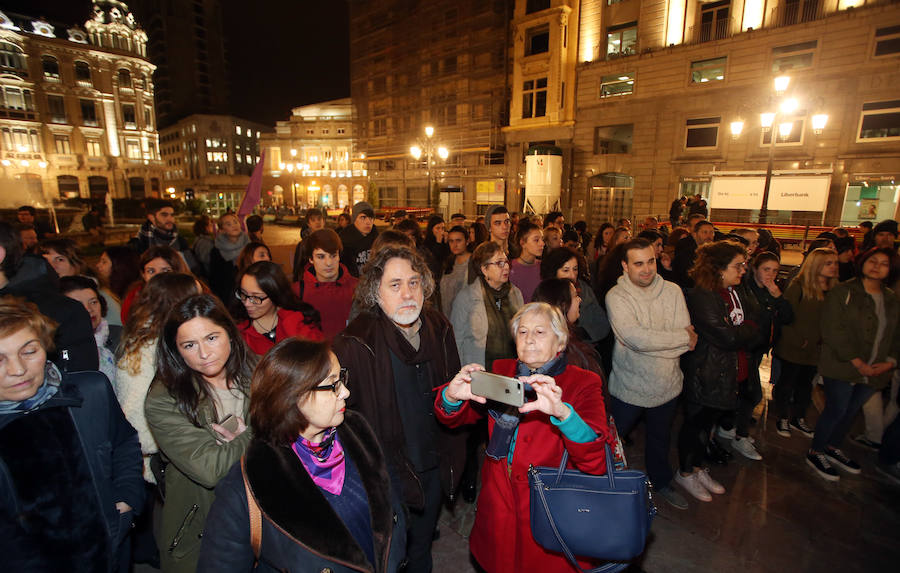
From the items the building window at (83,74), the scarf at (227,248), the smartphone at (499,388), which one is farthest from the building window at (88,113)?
the smartphone at (499,388)

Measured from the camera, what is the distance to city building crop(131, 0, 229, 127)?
8219 cm

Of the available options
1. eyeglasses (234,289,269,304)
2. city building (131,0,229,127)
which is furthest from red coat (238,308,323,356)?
city building (131,0,229,127)

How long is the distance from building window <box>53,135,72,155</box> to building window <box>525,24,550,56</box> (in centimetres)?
5107

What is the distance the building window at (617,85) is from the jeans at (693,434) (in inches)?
1012

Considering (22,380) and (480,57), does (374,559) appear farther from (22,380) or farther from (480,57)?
(480,57)

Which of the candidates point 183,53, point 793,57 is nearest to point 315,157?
point 183,53

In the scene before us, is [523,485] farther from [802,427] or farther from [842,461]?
[802,427]

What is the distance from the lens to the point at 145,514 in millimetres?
3104

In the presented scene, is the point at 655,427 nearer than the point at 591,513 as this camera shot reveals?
No

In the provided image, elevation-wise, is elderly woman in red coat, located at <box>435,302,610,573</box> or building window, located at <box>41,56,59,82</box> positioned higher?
building window, located at <box>41,56,59,82</box>

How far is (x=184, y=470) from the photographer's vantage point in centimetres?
196

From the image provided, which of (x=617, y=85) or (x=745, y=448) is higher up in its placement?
(x=617, y=85)

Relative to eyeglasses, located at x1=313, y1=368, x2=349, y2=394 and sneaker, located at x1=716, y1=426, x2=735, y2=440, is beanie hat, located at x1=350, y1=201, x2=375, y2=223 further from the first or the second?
sneaker, located at x1=716, y1=426, x2=735, y2=440

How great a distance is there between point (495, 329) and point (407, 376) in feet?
4.66
